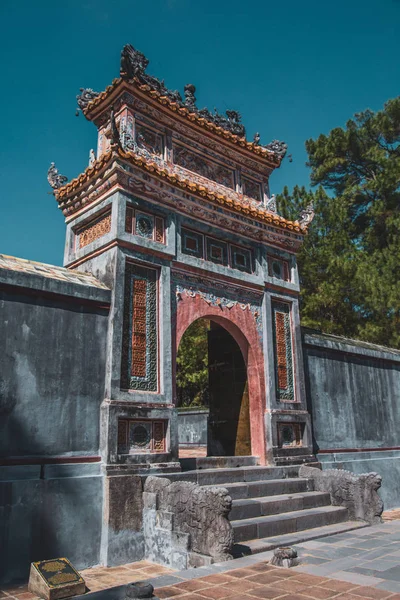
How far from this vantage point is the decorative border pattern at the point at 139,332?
6895 millimetres

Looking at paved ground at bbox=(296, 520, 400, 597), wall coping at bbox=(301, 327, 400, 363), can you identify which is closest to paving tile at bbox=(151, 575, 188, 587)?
paved ground at bbox=(296, 520, 400, 597)

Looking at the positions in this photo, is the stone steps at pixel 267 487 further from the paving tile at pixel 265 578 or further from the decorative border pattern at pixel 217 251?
the decorative border pattern at pixel 217 251

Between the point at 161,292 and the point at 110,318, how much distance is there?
3.33 feet

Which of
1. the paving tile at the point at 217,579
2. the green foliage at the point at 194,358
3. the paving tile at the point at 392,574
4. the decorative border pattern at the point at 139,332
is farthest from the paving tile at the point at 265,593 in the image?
the green foliage at the point at 194,358

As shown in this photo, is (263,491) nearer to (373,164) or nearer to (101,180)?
(101,180)

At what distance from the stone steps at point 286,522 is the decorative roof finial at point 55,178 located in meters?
6.09

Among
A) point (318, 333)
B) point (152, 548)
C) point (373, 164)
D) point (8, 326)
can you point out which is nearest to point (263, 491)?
point (152, 548)

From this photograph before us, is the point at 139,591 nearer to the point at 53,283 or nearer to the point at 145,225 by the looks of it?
the point at 53,283

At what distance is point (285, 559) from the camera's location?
4953mm

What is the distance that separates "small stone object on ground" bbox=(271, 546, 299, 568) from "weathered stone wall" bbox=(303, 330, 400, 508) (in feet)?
15.1

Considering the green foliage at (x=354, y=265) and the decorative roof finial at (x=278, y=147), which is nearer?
the decorative roof finial at (x=278, y=147)

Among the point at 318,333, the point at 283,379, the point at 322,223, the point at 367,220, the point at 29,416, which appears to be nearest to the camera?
the point at 29,416

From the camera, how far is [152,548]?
239 inches

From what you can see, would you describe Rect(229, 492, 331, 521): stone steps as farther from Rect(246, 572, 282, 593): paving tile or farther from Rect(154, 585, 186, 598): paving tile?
Rect(154, 585, 186, 598): paving tile
